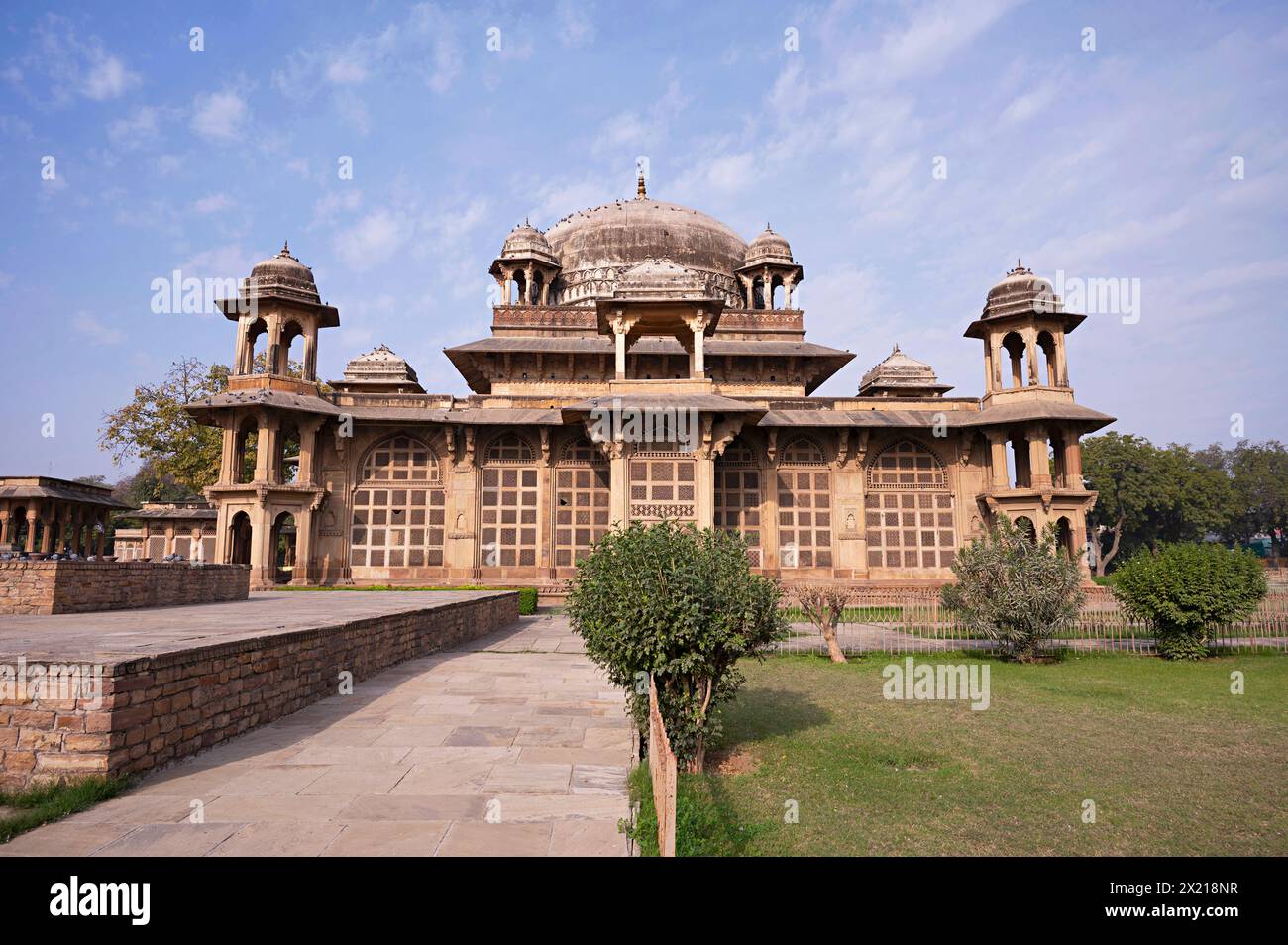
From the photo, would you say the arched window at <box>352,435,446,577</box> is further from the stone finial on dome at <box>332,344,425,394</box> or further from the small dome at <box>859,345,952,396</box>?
the small dome at <box>859,345,952,396</box>

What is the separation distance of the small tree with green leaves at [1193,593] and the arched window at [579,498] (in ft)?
47.5

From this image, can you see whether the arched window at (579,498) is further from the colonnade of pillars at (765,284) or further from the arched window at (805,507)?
the colonnade of pillars at (765,284)

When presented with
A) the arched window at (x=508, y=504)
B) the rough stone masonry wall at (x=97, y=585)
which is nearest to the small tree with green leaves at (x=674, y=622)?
the rough stone masonry wall at (x=97, y=585)

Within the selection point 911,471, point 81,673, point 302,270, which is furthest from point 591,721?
point 302,270

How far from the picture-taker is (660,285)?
20578mm

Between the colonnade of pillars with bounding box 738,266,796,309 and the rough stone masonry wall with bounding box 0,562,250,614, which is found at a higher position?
the colonnade of pillars with bounding box 738,266,796,309

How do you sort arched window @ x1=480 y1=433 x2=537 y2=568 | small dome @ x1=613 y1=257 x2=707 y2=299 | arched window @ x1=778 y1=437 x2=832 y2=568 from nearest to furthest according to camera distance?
small dome @ x1=613 y1=257 x2=707 y2=299, arched window @ x1=480 y1=433 x2=537 y2=568, arched window @ x1=778 y1=437 x2=832 y2=568

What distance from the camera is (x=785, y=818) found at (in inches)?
197

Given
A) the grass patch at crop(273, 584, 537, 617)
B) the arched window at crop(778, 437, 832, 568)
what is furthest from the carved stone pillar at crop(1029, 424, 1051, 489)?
the grass patch at crop(273, 584, 537, 617)

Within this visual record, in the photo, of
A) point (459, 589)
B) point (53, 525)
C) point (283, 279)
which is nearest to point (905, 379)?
point (459, 589)

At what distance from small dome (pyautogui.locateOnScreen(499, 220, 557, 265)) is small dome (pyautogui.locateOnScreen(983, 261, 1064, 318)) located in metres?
17.0

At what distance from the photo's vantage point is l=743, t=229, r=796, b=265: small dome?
30.7 metres

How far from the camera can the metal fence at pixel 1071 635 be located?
13734 millimetres
